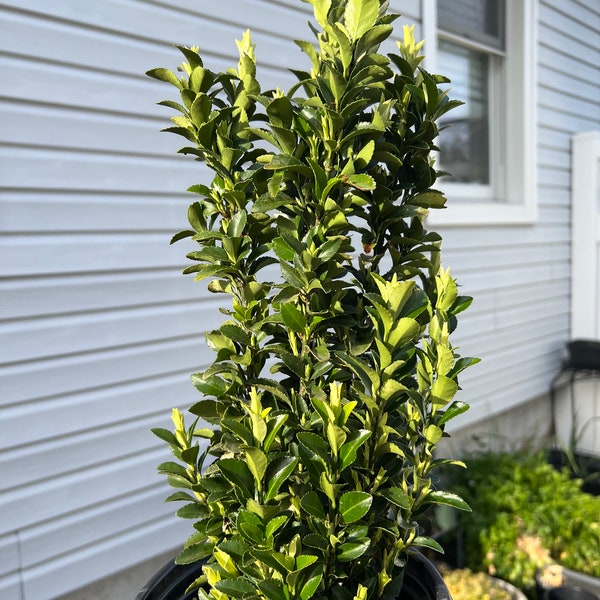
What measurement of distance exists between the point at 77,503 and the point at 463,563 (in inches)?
67.2

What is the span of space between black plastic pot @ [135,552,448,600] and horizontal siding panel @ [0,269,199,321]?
0.92m

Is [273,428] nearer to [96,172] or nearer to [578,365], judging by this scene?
[96,172]

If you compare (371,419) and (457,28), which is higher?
(457,28)

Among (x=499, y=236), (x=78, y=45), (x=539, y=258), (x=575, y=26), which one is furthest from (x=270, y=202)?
(x=575, y=26)

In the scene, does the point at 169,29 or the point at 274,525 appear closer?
the point at 274,525

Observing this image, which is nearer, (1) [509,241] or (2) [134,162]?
(2) [134,162]

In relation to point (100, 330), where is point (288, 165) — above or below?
above

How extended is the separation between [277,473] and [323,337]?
0.74 feet

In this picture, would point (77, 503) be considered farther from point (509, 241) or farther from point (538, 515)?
point (509, 241)

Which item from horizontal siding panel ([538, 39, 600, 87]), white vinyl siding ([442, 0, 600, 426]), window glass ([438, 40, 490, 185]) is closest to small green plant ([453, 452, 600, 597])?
white vinyl siding ([442, 0, 600, 426])

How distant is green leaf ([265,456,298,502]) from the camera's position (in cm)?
79

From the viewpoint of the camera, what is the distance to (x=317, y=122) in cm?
90

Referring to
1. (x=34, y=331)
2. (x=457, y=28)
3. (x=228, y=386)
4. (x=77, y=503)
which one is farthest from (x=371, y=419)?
(x=457, y=28)

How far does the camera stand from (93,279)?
1815 millimetres
